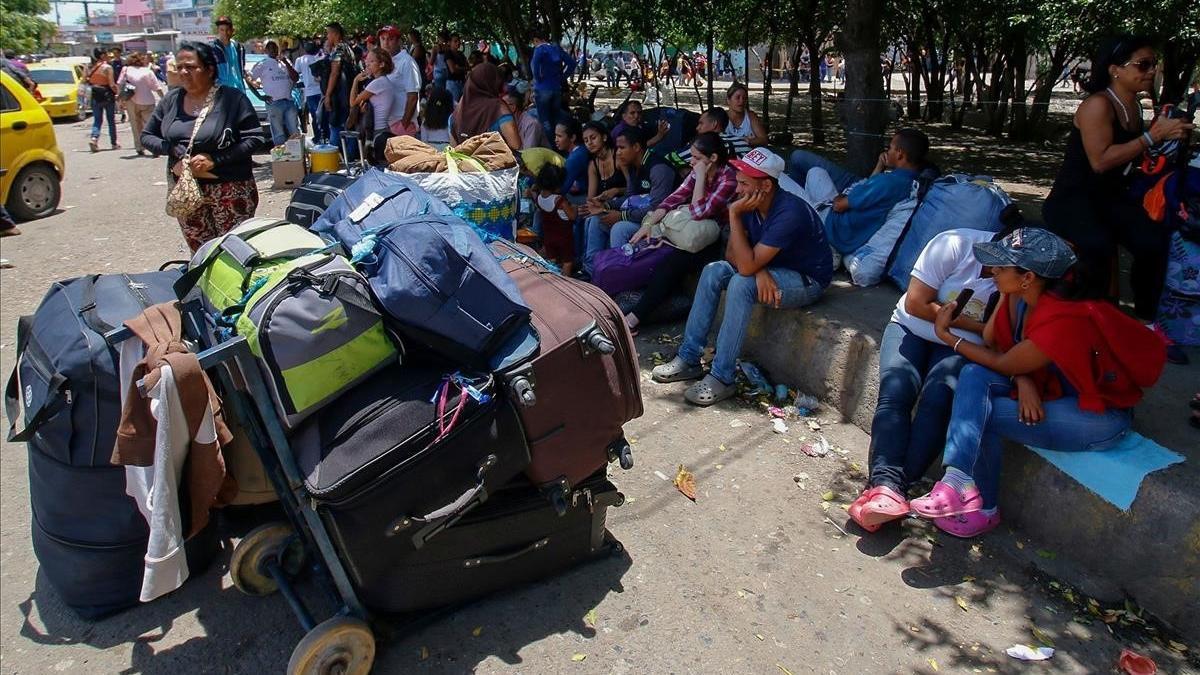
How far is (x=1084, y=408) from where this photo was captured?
9.99 feet

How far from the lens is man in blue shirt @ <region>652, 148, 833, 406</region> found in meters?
4.31

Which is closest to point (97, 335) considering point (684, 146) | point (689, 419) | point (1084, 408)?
point (689, 419)

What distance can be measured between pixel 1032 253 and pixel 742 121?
4866 mm

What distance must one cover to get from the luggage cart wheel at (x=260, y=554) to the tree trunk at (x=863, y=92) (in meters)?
5.69

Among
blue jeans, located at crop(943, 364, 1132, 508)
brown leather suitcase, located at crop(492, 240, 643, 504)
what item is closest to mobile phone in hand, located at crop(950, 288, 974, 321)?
blue jeans, located at crop(943, 364, 1132, 508)

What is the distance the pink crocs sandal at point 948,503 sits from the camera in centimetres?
314

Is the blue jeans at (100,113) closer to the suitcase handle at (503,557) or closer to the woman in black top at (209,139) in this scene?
the woman in black top at (209,139)

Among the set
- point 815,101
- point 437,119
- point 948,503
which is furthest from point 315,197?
point 815,101

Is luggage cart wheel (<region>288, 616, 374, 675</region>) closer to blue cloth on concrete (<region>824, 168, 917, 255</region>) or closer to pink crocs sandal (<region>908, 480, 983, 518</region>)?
pink crocs sandal (<region>908, 480, 983, 518</region>)

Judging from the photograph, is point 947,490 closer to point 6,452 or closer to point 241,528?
point 241,528

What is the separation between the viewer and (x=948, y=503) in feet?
10.3

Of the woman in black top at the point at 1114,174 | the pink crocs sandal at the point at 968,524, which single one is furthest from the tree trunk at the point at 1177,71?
the pink crocs sandal at the point at 968,524

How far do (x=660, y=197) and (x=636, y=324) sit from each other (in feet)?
3.51

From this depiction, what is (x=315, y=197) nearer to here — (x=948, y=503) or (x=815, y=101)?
(x=948, y=503)
